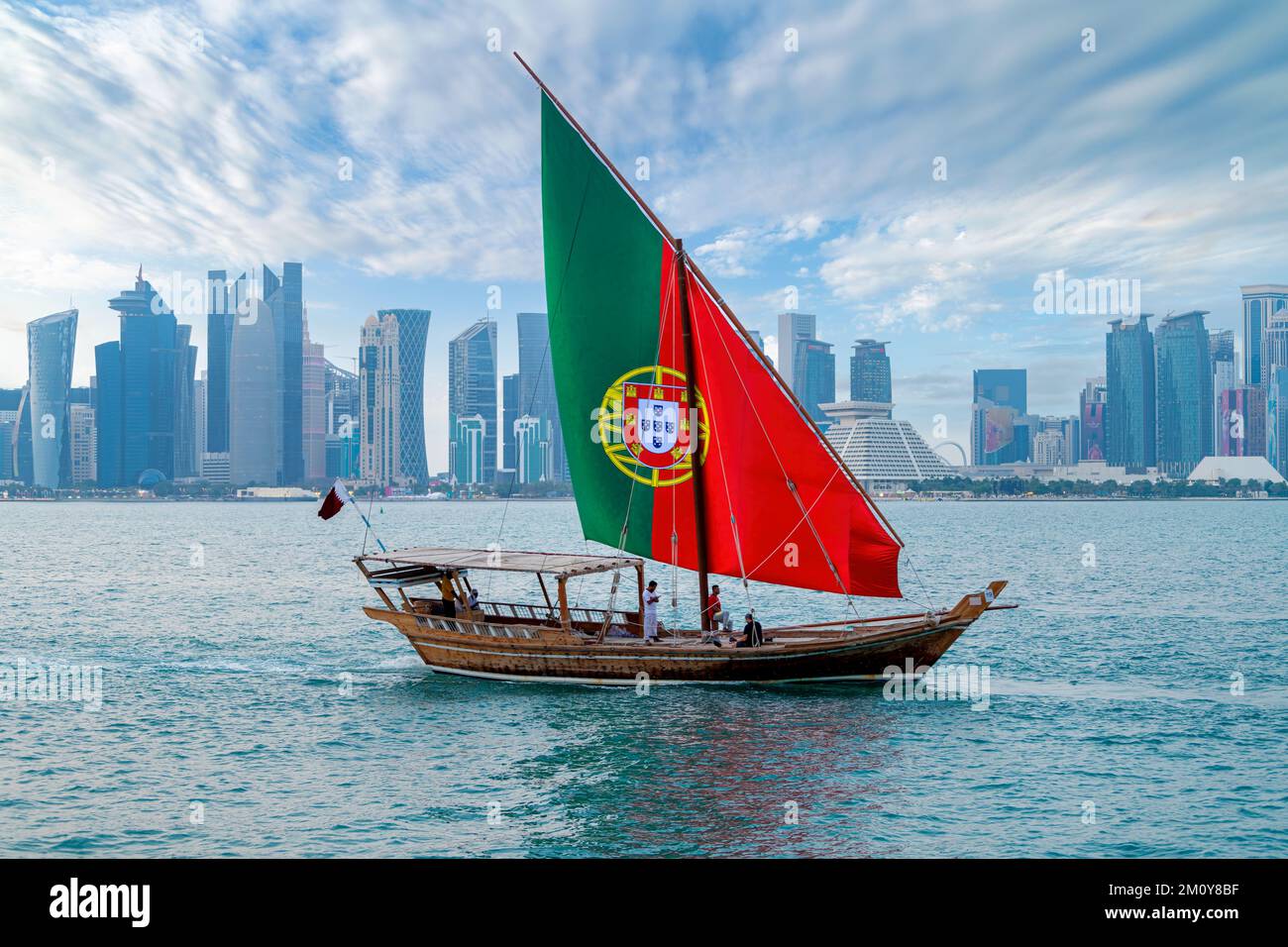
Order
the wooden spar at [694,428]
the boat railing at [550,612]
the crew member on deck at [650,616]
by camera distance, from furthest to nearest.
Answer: the boat railing at [550,612], the wooden spar at [694,428], the crew member on deck at [650,616]

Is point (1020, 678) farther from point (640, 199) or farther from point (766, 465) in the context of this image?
point (640, 199)

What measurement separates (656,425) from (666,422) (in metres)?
0.32

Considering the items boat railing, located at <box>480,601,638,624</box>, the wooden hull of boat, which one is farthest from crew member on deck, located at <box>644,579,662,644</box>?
boat railing, located at <box>480,601,638,624</box>

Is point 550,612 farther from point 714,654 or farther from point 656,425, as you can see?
point 656,425

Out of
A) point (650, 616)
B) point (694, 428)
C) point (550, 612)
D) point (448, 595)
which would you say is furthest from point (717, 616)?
point (448, 595)

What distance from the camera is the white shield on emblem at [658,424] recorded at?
28375mm

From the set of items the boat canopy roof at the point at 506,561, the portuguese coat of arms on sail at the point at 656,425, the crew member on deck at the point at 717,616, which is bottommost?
the crew member on deck at the point at 717,616

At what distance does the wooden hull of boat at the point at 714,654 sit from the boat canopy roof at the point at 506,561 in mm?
2058

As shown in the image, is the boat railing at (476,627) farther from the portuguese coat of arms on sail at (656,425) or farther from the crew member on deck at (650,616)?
the portuguese coat of arms on sail at (656,425)

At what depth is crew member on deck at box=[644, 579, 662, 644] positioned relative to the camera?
2728 cm

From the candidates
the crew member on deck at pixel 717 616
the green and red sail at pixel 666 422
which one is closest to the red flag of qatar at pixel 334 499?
the green and red sail at pixel 666 422

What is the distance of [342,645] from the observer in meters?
38.8
